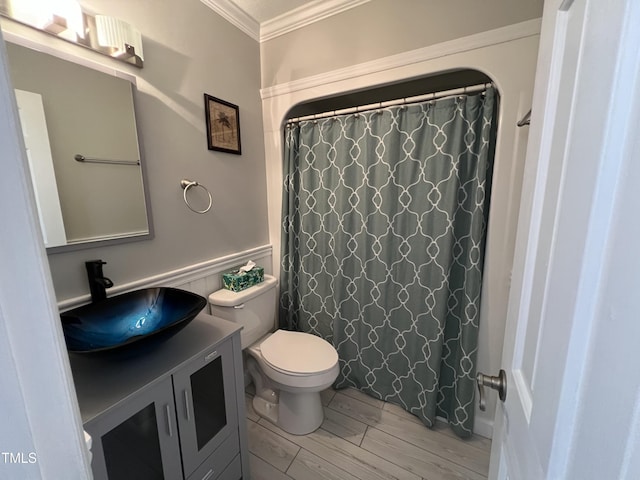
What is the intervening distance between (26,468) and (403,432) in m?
1.72

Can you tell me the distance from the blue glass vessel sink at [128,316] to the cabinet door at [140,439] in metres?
0.20

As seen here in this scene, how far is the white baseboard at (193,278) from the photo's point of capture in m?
1.17

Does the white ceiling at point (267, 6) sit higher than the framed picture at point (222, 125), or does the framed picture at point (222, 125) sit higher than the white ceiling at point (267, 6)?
the white ceiling at point (267, 6)

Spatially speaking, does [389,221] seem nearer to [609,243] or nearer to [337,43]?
[337,43]

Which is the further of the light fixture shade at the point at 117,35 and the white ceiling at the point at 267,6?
the white ceiling at the point at 267,6

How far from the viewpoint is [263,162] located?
1.91 metres

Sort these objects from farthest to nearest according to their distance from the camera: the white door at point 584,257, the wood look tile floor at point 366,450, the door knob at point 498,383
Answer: the wood look tile floor at point 366,450
the door knob at point 498,383
the white door at point 584,257

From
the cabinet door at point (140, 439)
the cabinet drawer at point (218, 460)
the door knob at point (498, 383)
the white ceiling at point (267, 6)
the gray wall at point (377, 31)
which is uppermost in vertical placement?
the white ceiling at point (267, 6)

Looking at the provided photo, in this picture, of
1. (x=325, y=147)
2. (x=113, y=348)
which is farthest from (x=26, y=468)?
(x=325, y=147)

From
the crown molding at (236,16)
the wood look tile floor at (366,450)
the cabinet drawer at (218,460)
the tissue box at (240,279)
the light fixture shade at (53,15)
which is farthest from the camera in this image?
the tissue box at (240,279)

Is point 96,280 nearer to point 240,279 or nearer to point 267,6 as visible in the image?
point 240,279

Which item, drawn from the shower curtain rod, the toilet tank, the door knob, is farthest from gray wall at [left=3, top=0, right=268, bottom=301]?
the door knob

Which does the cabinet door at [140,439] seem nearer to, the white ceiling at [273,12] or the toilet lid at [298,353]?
the toilet lid at [298,353]

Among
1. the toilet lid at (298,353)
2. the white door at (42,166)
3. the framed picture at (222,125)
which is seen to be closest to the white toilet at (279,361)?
the toilet lid at (298,353)
